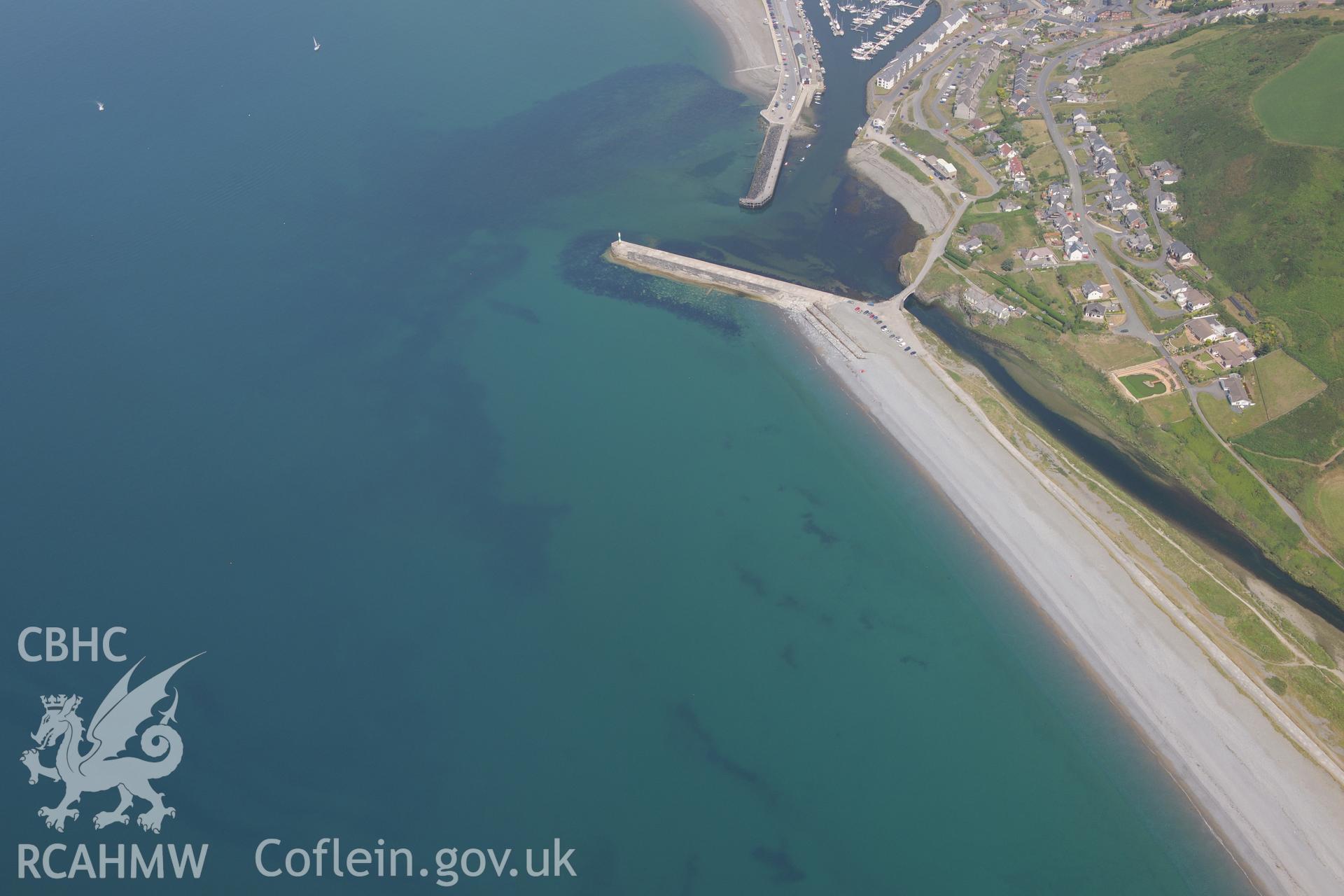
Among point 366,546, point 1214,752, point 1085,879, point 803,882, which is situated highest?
point 1214,752

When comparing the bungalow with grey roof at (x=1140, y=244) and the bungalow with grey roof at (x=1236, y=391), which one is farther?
the bungalow with grey roof at (x=1140, y=244)

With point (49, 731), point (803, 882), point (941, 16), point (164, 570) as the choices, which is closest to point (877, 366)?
point (803, 882)

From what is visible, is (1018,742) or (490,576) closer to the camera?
(1018,742)

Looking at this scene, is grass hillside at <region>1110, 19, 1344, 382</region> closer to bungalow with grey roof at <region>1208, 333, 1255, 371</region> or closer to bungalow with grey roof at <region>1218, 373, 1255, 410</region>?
bungalow with grey roof at <region>1208, 333, 1255, 371</region>

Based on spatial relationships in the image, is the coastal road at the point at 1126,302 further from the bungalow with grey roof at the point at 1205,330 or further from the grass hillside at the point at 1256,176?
the grass hillside at the point at 1256,176

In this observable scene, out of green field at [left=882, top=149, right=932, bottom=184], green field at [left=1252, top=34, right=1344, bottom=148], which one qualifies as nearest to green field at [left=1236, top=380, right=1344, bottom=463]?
green field at [left=1252, top=34, right=1344, bottom=148]

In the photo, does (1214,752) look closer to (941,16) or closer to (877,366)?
(877,366)

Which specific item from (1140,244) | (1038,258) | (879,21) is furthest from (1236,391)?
(879,21)

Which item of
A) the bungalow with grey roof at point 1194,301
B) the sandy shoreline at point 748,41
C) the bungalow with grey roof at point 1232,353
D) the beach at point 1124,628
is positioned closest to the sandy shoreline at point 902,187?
the beach at point 1124,628
